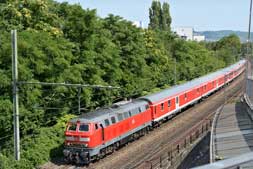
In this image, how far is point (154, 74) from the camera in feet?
185

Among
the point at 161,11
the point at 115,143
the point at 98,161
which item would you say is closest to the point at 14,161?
the point at 98,161

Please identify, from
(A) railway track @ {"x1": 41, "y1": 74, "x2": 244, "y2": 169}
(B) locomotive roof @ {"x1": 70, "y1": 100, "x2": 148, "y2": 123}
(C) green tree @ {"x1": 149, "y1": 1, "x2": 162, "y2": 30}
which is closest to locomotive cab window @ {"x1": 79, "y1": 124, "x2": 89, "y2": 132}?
(B) locomotive roof @ {"x1": 70, "y1": 100, "x2": 148, "y2": 123}

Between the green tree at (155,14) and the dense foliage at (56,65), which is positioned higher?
the green tree at (155,14)

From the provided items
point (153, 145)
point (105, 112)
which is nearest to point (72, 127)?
point (105, 112)

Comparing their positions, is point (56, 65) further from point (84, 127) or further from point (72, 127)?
point (84, 127)

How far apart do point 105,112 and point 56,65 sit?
5.20 metres

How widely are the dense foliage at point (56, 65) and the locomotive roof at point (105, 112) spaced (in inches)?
123

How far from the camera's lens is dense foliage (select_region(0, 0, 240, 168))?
2622cm

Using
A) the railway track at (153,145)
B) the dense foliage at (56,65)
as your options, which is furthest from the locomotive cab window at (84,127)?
the dense foliage at (56,65)

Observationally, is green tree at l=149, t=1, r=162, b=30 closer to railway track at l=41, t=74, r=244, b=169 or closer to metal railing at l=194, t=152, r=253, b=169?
railway track at l=41, t=74, r=244, b=169

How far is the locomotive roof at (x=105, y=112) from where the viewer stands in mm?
25906

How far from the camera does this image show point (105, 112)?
27.7 m

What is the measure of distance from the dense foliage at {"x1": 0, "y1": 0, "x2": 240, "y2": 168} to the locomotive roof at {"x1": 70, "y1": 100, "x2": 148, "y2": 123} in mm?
3123

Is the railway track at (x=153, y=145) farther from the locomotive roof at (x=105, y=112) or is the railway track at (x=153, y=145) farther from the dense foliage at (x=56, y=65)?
the dense foliage at (x=56, y=65)
